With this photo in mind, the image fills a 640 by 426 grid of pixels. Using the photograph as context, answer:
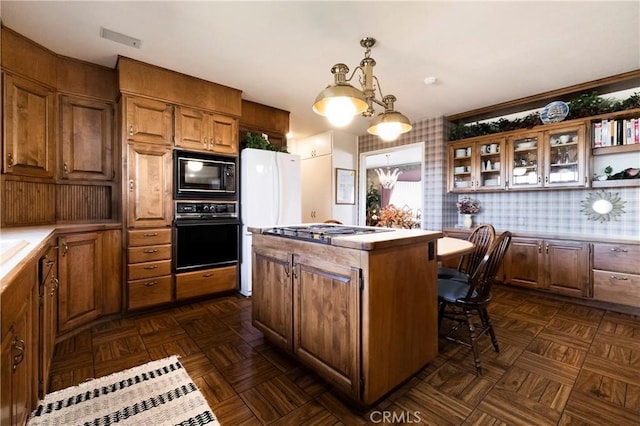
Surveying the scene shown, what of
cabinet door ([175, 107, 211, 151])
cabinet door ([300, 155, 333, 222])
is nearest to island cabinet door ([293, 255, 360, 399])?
cabinet door ([175, 107, 211, 151])

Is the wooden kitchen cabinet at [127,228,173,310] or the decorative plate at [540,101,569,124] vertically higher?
the decorative plate at [540,101,569,124]

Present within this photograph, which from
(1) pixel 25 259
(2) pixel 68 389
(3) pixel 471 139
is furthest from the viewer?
(3) pixel 471 139

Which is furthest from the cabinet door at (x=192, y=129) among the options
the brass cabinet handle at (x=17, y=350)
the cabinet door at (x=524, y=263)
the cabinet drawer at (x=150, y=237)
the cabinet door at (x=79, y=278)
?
the cabinet door at (x=524, y=263)

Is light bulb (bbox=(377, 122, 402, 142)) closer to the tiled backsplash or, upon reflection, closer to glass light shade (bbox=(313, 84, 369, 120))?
glass light shade (bbox=(313, 84, 369, 120))

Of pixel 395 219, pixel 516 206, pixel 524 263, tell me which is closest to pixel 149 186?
pixel 395 219

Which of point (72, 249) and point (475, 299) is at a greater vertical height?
point (72, 249)

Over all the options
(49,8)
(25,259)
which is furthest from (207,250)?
(49,8)

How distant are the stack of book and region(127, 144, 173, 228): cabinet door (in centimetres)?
455

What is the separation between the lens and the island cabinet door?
1436 mm

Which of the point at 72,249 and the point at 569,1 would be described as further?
the point at 72,249

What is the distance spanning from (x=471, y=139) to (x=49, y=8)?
445 cm

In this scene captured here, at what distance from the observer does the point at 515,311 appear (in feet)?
9.55

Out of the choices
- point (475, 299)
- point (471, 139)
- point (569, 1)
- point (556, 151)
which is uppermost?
point (569, 1)

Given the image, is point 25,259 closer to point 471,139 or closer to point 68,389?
point 68,389
